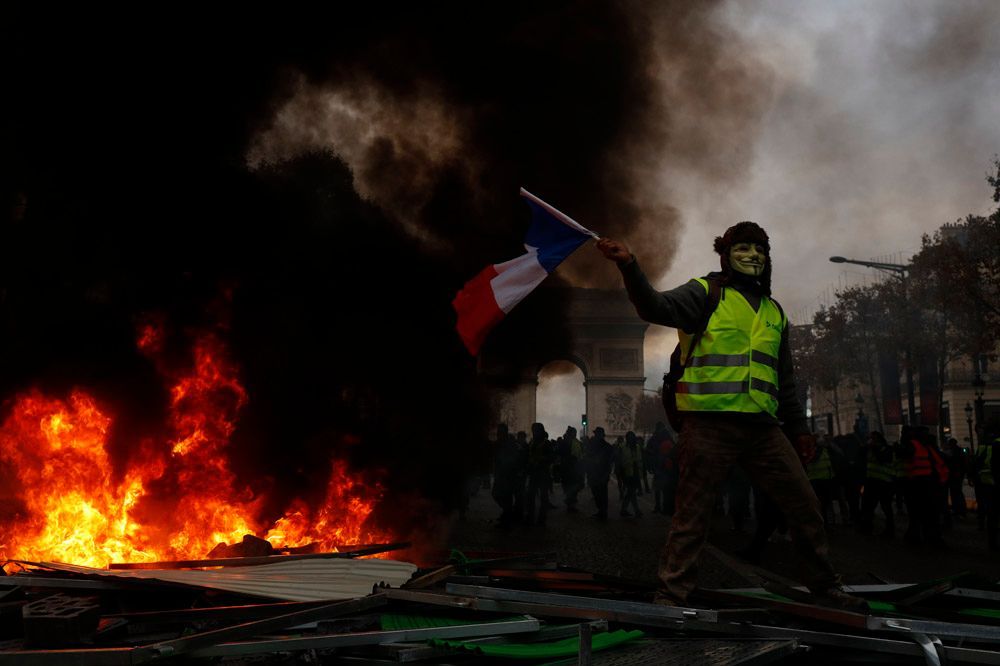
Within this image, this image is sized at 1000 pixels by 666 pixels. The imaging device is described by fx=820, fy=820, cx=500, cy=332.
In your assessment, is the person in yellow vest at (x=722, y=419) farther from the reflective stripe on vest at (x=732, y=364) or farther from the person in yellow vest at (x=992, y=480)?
the person in yellow vest at (x=992, y=480)

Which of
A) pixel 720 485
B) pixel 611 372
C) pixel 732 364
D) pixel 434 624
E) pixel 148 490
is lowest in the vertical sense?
pixel 434 624

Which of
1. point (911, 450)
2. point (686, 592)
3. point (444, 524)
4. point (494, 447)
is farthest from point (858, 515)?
point (686, 592)

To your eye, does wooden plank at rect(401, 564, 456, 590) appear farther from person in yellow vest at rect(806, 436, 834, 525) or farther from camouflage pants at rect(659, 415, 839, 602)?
person in yellow vest at rect(806, 436, 834, 525)

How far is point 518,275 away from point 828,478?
6864 mm

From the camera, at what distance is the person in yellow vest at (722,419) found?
337 cm

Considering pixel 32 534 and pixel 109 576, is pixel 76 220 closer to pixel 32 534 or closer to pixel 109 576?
pixel 32 534

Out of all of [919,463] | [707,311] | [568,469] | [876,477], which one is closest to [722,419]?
[707,311]

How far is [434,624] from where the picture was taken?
115 inches

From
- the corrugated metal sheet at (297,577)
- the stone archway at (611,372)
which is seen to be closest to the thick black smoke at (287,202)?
the corrugated metal sheet at (297,577)

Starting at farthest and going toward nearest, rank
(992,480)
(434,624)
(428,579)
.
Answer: (992,480)
(428,579)
(434,624)

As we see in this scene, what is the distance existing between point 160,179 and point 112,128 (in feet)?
2.01

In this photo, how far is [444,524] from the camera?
26.4 feet

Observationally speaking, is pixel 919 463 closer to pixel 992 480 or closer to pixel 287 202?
pixel 992 480

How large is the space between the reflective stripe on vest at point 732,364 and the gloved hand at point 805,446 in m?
0.32
